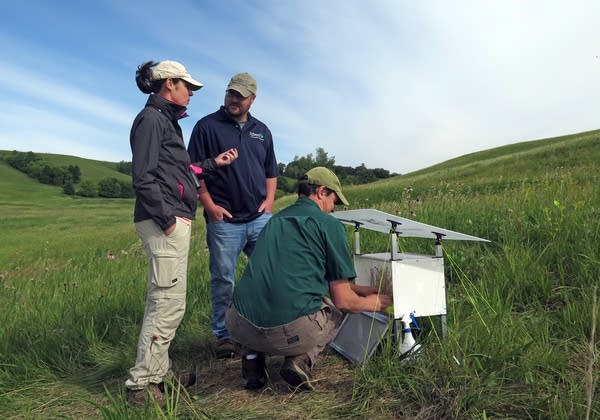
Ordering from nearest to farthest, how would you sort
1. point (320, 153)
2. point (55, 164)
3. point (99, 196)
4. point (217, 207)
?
point (217, 207) → point (99, 196) → point (55, 164) → point (320, 153)

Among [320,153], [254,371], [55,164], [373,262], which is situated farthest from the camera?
[320,153]

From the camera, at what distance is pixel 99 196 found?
3410 inches

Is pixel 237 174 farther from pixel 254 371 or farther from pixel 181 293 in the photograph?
pixel 254 371

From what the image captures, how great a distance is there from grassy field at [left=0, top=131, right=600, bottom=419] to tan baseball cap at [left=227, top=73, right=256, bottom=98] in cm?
229

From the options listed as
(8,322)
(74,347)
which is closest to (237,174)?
(74,347)

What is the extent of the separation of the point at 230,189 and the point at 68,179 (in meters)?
104

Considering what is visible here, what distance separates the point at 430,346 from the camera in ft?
9.98

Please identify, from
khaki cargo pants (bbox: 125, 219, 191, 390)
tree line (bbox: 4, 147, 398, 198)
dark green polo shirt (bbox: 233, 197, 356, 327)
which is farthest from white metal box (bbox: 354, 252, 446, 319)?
tree line (bbox: 4, 147, 398, 198)

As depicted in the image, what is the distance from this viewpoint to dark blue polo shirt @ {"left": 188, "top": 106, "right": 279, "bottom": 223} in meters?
4.07

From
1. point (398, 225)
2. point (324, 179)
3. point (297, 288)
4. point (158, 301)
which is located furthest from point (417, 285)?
point (158, 301)

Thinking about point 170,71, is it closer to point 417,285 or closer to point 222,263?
point 222,263

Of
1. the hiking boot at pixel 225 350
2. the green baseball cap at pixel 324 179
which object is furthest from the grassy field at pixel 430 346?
the green baseball cap at pixel 324 179

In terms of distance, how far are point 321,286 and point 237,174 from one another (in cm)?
158

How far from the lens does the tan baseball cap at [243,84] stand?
392 centimetres
